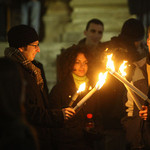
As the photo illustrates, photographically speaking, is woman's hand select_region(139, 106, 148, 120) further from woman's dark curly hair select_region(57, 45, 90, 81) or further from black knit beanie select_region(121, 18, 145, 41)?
black knit beanie select_region(121, 18, 145, 41)

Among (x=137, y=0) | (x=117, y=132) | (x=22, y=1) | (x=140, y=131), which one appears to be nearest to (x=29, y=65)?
(x=140, y=131)

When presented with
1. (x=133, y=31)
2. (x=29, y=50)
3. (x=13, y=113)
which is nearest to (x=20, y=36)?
(x=29, y=50)

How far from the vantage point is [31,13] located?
9648mm

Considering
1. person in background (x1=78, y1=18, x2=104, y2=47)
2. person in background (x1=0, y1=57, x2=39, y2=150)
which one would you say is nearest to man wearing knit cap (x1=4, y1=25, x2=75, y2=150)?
person in background (x1=0, y1=57, x2=39, y2=150)

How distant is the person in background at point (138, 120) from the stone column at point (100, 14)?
3767mm

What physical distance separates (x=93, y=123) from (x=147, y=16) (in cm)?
753

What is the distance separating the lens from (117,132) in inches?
173

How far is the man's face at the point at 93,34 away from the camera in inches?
194

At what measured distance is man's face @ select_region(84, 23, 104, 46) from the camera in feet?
16.2

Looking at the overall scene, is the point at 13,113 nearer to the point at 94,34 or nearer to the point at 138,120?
the point at 138,120

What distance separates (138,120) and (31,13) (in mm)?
7228

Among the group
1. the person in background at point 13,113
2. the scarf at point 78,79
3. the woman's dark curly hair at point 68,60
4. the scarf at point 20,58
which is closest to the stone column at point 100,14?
the woman's dark curly hair at point 68,60

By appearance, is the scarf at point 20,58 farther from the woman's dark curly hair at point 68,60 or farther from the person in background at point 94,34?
the person in background at point 94,34

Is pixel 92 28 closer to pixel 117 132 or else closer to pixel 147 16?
pixel 117 132
